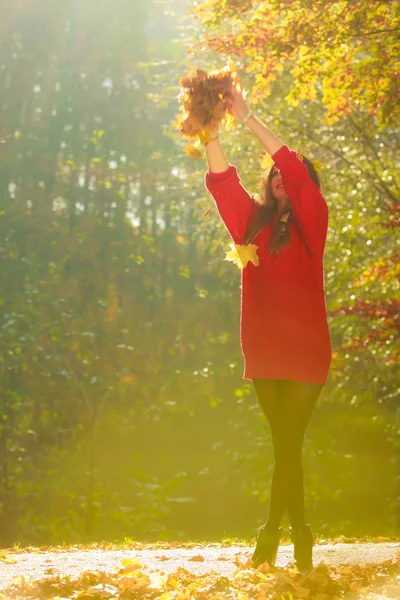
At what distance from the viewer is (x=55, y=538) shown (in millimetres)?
14008

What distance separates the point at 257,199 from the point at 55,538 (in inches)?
419

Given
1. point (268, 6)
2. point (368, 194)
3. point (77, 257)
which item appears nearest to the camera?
point (268, 6)

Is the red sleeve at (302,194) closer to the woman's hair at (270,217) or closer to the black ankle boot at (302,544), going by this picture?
the woman's hair at (270,217)

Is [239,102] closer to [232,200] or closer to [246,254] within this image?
[232,200]

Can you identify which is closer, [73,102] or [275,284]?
[275,284]

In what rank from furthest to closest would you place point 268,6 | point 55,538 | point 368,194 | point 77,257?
point 77,257, point 55,538, point 368,194, point 268,6

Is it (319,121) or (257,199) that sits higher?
(319,121)

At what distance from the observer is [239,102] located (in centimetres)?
460

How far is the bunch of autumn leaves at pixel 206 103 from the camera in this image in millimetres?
4555

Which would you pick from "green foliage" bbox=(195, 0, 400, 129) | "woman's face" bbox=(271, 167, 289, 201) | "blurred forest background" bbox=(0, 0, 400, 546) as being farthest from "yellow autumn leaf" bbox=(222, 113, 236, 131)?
"blurred forest background" bbox=(0, 0, 400, 546)

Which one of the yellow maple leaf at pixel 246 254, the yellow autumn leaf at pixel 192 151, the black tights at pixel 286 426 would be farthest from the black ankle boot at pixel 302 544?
the yellow autumn leaf at pixel 192 151

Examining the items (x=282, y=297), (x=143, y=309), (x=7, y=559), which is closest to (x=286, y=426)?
(x=282, y=297)

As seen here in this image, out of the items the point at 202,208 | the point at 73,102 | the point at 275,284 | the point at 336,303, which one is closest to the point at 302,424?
the point at 275,284

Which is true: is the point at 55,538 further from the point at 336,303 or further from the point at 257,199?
the point at 257,199
